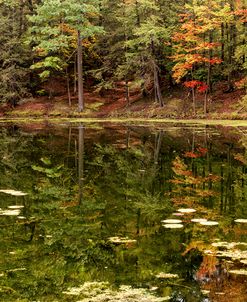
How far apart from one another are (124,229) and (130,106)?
3521 cm

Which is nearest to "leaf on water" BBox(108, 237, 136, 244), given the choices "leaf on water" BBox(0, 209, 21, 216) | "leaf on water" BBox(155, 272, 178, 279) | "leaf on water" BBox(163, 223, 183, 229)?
"leaf on water" BBox(163, 223, 183, 229)

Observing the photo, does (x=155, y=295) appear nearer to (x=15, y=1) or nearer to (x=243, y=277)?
(x=243, y=277)

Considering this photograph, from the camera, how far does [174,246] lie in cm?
612

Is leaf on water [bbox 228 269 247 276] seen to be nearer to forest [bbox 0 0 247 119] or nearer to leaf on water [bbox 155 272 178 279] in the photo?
leaf on water [bbox 155 272 178 279]

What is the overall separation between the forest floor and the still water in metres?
22.8

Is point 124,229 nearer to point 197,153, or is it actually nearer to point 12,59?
point 197,153

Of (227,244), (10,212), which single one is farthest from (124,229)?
(10,212)

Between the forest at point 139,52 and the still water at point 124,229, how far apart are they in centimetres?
2352

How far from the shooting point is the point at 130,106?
41844 millimetres

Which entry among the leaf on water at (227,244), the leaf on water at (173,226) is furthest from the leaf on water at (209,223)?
the leaf on water at (227,244)

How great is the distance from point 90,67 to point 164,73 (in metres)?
8.12

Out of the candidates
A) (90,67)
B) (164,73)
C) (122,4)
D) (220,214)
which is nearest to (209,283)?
(220,214)

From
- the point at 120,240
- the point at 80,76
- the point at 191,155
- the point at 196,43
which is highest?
the point at 196,43

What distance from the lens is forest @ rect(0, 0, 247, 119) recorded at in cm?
3688
